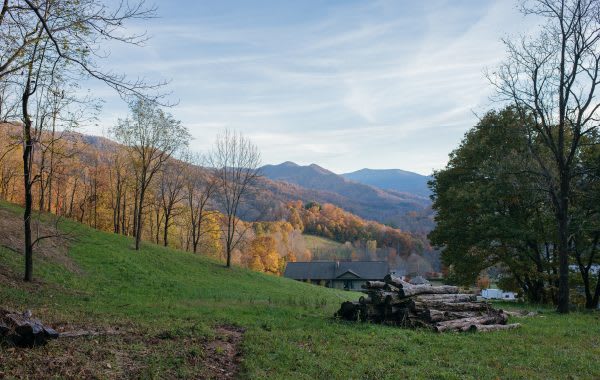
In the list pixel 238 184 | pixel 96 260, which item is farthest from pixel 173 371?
pixel 238 184

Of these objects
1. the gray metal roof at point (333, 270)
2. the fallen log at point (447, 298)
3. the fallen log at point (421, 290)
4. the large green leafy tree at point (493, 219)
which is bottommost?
the gray metal roof at point (333, 270)

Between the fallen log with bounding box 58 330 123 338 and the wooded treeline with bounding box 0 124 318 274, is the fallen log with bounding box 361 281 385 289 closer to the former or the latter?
the fallen log with bounding box 58 330 123 338

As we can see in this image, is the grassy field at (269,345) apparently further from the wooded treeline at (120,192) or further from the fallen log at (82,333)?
the wooded treeline at (120,192)

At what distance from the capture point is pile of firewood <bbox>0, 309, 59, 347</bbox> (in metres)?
8.34

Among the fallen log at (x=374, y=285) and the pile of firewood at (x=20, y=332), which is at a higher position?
the fallen log at (x=374, y=285)

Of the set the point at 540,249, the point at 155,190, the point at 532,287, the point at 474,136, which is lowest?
the point at 532,287

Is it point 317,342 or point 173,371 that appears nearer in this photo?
point 173,371

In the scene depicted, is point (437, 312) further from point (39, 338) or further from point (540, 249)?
point (540, 249)

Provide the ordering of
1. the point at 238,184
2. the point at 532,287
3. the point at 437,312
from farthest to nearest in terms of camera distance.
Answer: the point at 238,184 < the point at 532,287 < the point at 437,312

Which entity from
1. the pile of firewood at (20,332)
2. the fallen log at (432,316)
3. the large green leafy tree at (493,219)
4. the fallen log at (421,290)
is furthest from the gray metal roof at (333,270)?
the pile of firewood at (20,332)

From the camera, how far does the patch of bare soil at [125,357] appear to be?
7.48 m

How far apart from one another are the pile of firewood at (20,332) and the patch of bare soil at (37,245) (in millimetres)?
15396

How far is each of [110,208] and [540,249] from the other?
4572 cm

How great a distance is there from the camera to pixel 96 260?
28.0m
